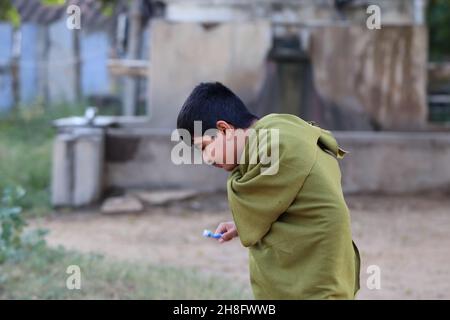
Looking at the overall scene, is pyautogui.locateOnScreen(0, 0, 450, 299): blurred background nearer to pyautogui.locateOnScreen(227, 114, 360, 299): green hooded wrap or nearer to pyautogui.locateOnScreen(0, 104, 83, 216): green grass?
pyautogui.locateOnScreen(0, 104, 83, 216): green grass

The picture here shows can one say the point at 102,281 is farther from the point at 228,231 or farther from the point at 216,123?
the point at 216,123

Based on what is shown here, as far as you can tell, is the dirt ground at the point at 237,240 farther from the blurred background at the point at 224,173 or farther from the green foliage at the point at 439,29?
the green foliage at the point at 439,29

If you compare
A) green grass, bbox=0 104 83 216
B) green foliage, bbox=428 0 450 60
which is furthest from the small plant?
green foliage, bbox=428 0 450 60

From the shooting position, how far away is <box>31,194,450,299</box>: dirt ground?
18.1 ft

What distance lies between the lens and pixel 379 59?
8.84 m

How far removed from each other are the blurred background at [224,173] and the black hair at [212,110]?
264 cm

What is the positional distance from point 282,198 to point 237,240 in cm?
435

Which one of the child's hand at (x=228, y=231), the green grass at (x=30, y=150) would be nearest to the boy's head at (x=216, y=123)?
the child's hand at (x=228, y=231)

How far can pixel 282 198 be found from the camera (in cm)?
255

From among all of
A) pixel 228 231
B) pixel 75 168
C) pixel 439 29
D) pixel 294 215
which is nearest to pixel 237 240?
pixel 75 168

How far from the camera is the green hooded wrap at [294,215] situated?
8.38 ft
